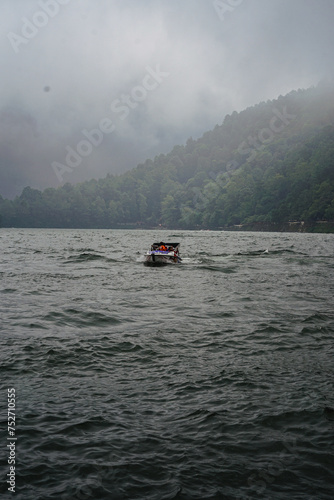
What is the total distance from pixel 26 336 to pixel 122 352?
2.90 meters

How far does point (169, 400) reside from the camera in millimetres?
6805

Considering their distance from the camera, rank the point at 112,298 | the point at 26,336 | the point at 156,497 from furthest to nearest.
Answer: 1. the point at 112,298
2. the point at 26,336
3. the point at 156,497

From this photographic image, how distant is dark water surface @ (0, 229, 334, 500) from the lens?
4.74 meters

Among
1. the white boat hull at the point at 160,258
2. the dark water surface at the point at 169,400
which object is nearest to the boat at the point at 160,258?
the white boat hull at the point at 160,258

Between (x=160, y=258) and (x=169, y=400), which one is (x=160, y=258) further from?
(x=169, y=400)

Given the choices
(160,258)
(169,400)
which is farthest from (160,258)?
(169,400)

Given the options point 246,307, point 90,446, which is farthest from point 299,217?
point 90,446

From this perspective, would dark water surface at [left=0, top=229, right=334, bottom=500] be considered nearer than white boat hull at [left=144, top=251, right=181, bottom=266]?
Yes

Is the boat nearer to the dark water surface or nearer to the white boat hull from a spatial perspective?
the white boat hull

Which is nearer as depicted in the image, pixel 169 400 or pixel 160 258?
pixel 169 400

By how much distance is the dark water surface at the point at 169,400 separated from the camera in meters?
4.74

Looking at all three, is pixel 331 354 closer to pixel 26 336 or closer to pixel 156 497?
pixel 156 497

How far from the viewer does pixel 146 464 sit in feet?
16.4

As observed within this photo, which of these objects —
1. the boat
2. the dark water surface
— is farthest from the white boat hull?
the dark water surface
